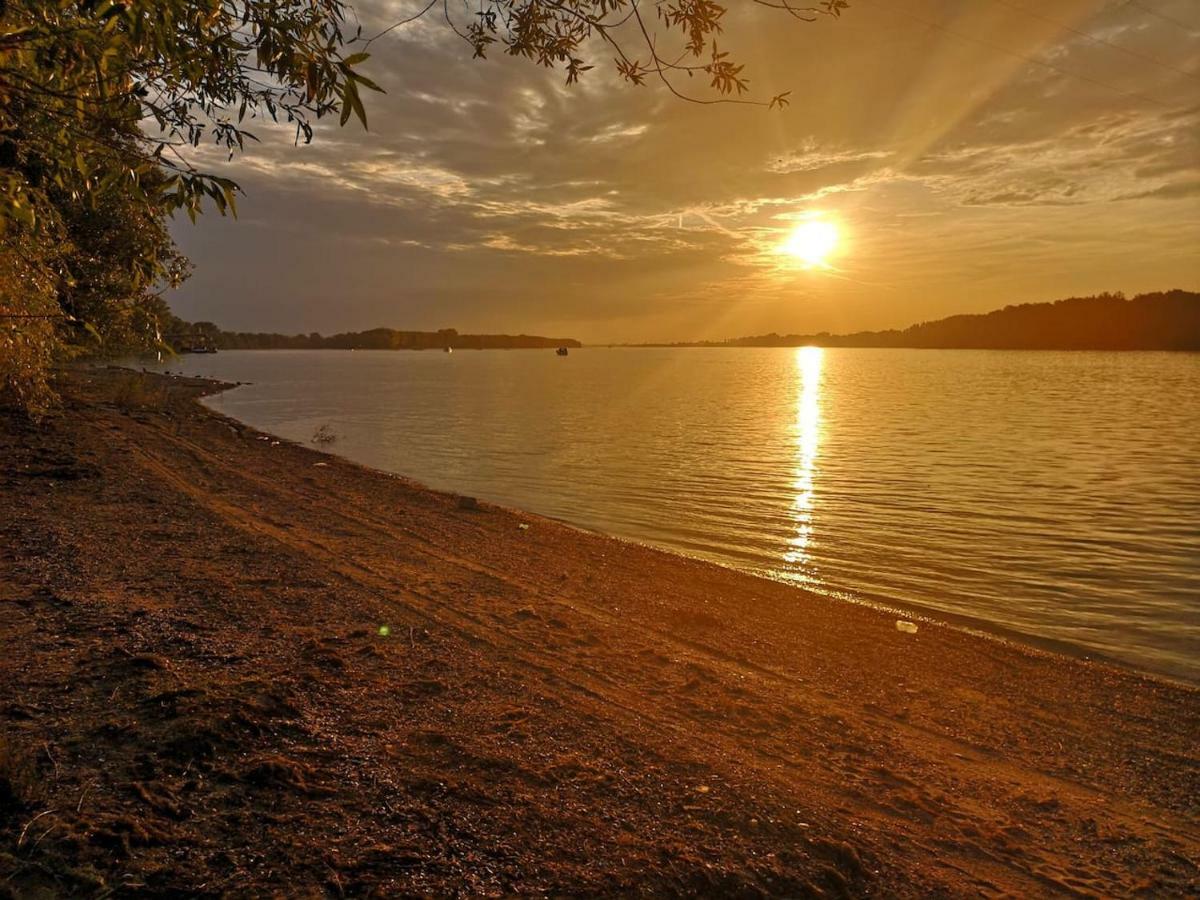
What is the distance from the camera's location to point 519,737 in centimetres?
561

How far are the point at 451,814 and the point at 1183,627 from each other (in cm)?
1303

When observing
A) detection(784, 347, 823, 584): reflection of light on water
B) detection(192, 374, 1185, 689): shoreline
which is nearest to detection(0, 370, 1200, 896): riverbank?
detection(192, 374, 1185, 689): shoreline

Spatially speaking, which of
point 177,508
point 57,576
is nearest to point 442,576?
point 57,576

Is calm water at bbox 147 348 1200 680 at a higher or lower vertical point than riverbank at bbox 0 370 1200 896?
lower

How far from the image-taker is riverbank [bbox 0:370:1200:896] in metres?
3.92

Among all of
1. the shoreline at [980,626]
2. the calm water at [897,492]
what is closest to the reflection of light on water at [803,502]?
the calm water at [897,492]

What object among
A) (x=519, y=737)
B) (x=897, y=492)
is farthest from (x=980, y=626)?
(x=897, y=492)

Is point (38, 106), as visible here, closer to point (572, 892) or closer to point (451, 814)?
point (451, 814)

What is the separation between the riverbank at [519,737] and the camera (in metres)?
3.92

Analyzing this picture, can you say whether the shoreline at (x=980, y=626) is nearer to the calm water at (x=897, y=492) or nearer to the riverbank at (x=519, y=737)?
the calm water at (x=897, y=492)

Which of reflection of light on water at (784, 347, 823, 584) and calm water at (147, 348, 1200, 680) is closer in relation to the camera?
calm water at (147, 348, 1200, 680)

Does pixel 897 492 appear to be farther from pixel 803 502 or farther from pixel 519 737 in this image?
pixel 519 737

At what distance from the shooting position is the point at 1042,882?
4738 mm

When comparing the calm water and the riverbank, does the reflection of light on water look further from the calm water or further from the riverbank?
the riverbank
